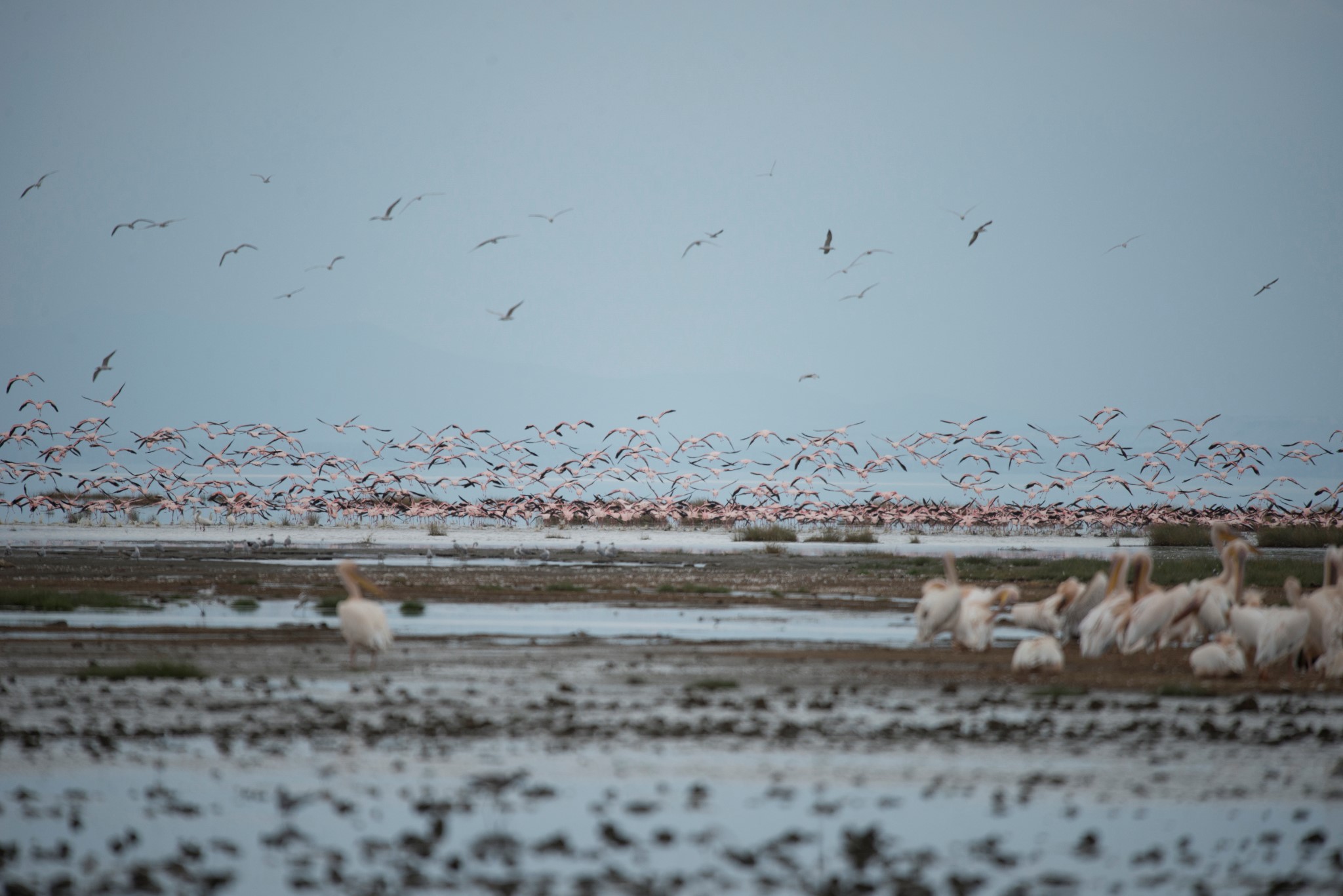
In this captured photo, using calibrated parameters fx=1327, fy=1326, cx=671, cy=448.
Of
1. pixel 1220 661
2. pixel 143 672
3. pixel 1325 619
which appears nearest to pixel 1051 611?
pixel 1220 661

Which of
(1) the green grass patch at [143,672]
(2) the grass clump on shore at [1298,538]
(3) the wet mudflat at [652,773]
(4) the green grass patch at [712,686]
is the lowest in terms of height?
(3) the wet mudflat at [652,773]

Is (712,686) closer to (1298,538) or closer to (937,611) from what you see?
(937,611)

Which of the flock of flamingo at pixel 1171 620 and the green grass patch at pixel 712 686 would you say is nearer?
the green grass patch at pixel 712 686

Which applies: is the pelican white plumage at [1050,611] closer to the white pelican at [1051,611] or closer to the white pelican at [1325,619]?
the white pelican at [1051,611]

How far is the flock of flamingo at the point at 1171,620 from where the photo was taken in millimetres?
12578

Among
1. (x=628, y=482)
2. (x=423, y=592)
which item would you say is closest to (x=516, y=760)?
(x=423, y=592)

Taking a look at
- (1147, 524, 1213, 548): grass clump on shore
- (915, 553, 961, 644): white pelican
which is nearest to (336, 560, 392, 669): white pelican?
(915, 553, 961, 644): white pelican

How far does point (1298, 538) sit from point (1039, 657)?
31.9 meters

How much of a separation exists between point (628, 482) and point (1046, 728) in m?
141

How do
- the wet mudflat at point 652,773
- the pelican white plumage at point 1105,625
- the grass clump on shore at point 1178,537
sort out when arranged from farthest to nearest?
1. the grass clump on shore at point 1178,537
2. the pelican white plumage at point 1105,625
3. the wet mudflat at point 652,773

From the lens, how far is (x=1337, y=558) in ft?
47.4

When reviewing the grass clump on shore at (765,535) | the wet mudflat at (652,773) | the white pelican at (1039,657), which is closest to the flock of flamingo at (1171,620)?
the white pelican at (1039,657)

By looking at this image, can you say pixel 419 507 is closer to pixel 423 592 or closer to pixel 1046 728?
pixel 423 592

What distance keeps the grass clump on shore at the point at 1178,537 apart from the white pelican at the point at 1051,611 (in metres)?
26.2
